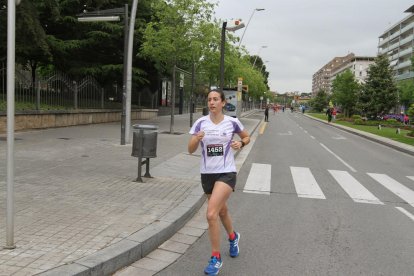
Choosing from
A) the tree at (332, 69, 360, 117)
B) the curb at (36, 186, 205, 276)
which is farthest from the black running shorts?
the tree at (332, 69, 360, 117)

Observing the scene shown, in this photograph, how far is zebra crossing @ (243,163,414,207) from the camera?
8.82 meters

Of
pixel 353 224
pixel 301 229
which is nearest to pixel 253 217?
pixel 301 229

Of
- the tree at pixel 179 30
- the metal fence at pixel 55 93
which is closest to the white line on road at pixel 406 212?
the tree at pixel 179 30

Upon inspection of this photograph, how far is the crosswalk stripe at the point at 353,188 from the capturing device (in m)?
8.57

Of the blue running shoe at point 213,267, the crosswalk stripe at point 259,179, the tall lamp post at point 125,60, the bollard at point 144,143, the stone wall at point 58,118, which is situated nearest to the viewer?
the blue running shoe at point 213,267

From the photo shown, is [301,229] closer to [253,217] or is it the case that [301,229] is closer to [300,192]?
[253,217]

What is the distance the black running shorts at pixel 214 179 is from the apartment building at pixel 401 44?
9627cm

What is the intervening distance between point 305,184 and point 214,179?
582 centimetres

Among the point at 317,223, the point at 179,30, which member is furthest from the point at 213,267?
the point at 179,30

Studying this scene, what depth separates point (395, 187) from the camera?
10.1 meters

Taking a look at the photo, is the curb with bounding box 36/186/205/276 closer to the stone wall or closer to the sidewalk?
the sidewalk

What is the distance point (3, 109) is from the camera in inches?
617

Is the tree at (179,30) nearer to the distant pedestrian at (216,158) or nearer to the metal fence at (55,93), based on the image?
the metal fence at (55,93)

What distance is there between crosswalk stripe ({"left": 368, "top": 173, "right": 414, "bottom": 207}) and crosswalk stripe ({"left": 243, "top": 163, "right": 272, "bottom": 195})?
2.66m
